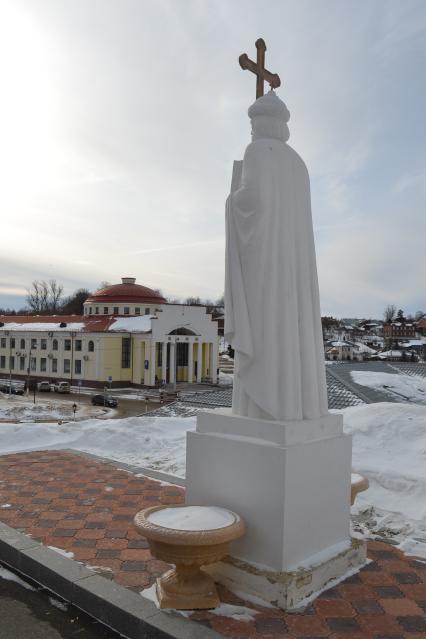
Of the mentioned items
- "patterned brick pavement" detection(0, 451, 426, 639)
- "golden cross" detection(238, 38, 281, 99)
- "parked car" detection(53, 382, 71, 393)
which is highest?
"golden cross" detection(238, 38, 281, 99)

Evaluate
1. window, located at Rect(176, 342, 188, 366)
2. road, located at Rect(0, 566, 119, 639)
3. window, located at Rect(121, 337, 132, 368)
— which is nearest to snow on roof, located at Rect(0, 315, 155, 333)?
window, located at Rect(121, 337, 132, 368)

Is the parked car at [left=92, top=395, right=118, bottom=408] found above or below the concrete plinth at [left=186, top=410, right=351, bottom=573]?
below

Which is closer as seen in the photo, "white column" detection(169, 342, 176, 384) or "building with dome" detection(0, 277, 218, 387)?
"building with dome" detection(0, 277, 218, 387)

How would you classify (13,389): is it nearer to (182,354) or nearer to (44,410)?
(44,410)

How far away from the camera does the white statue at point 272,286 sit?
Answer: 161 inches

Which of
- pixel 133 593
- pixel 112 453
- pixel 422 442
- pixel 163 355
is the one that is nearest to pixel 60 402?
pixel 163 355

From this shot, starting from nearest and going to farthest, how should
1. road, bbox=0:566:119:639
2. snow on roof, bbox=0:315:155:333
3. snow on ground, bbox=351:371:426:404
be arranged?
road, bbox=0:566:119:639
snow on ground, bbox=351:371:426:404
snow on roof, bbox=0:315:155:333

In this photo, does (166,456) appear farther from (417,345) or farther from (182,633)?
(417,345)

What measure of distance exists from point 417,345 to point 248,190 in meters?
73.3

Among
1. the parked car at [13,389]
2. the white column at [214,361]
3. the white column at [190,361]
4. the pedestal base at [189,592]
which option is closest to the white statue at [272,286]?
the pedestal base at [189,592]

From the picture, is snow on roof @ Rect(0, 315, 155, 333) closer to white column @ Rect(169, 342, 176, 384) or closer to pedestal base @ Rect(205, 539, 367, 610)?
white column @ Rect(169, 342, 176, 384)

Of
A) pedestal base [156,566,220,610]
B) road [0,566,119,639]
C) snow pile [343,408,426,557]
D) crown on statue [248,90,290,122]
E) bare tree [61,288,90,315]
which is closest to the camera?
road [0,566,119,639]

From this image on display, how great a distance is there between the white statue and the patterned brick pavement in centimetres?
133

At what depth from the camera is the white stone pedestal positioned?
147 inches
